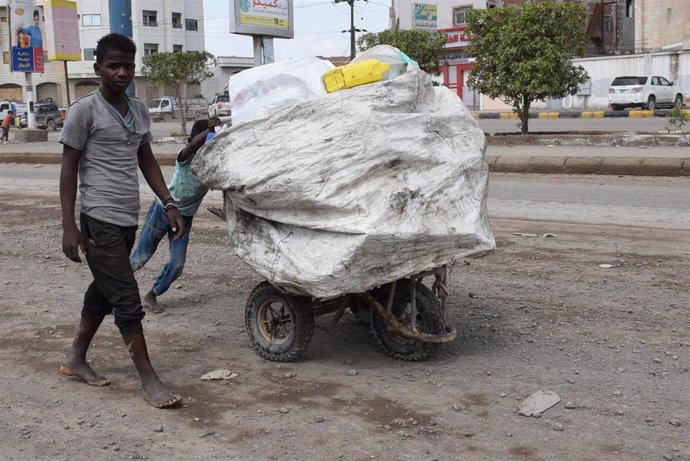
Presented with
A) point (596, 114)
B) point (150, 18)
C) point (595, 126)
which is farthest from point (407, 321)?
point (150, 18)

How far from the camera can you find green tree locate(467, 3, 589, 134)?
61.3 feet

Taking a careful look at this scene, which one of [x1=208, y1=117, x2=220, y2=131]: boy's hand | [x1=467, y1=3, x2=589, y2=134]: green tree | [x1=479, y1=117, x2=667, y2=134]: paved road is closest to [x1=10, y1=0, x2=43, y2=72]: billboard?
[x1=479, y1=117, x2=667, y2=134]: paved road

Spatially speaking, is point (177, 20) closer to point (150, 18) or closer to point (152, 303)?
point (150, 18)

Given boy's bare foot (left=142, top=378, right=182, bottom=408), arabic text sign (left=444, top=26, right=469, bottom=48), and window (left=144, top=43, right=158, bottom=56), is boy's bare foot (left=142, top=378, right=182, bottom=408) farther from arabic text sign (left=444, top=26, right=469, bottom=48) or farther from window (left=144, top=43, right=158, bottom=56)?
window (left=144, top=43, right=158, bottom=56)

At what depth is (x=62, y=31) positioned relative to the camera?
4047cm

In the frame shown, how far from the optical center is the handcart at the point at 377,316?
14.8ft

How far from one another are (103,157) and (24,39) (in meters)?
33.0

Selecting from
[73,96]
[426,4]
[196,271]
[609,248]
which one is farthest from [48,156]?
[73,96]

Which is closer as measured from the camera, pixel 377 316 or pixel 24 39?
pixel 377 316

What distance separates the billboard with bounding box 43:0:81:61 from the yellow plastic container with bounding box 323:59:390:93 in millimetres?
38345

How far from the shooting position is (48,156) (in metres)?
21.2

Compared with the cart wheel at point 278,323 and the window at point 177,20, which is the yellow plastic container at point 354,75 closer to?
the cart wheel at point 278,323

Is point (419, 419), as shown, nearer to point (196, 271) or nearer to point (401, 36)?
point (196, 271)

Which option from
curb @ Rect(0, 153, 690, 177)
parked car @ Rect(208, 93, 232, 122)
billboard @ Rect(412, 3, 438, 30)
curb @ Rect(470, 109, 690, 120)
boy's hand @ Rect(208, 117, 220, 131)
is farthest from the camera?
billboard @ Rect(412, 3, 438, 30)
